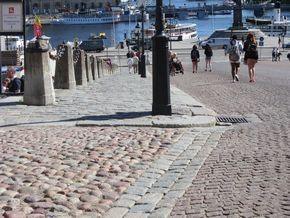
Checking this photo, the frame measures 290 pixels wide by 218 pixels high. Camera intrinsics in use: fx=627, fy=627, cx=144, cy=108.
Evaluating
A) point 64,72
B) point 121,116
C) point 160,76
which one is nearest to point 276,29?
point 64,72

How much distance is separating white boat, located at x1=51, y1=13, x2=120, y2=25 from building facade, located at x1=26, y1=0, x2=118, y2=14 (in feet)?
30.4

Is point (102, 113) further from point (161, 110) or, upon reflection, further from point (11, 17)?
point (11, 17)

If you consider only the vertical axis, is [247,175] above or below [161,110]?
below

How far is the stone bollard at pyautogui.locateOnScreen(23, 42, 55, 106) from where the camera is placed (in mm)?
12203

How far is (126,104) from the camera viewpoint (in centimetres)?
1291

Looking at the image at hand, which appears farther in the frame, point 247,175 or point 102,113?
point 102,113

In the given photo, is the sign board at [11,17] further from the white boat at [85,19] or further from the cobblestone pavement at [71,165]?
the white boat at [85,19]

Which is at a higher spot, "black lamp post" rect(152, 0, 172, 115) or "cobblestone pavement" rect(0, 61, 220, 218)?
"black lamp post" rect(152, 0, 172, 115)

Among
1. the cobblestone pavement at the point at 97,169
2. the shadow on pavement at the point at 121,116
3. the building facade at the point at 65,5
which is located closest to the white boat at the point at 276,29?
the building facade at the point at 65,5

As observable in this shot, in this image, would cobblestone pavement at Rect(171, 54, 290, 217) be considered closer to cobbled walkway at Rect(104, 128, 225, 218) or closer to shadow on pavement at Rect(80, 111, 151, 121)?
cobbled walkway at Rect(104, 128, 225, 218)

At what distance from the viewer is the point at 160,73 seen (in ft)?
35.8

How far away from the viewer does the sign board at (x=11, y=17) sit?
1347 centimetres

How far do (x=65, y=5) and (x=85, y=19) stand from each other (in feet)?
50.7

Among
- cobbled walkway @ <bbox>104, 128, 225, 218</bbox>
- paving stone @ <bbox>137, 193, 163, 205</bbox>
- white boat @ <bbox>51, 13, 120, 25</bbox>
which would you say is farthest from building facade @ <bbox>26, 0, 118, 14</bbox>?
paving stone @ <bbox>137, 193, 163, 205</bbox>
